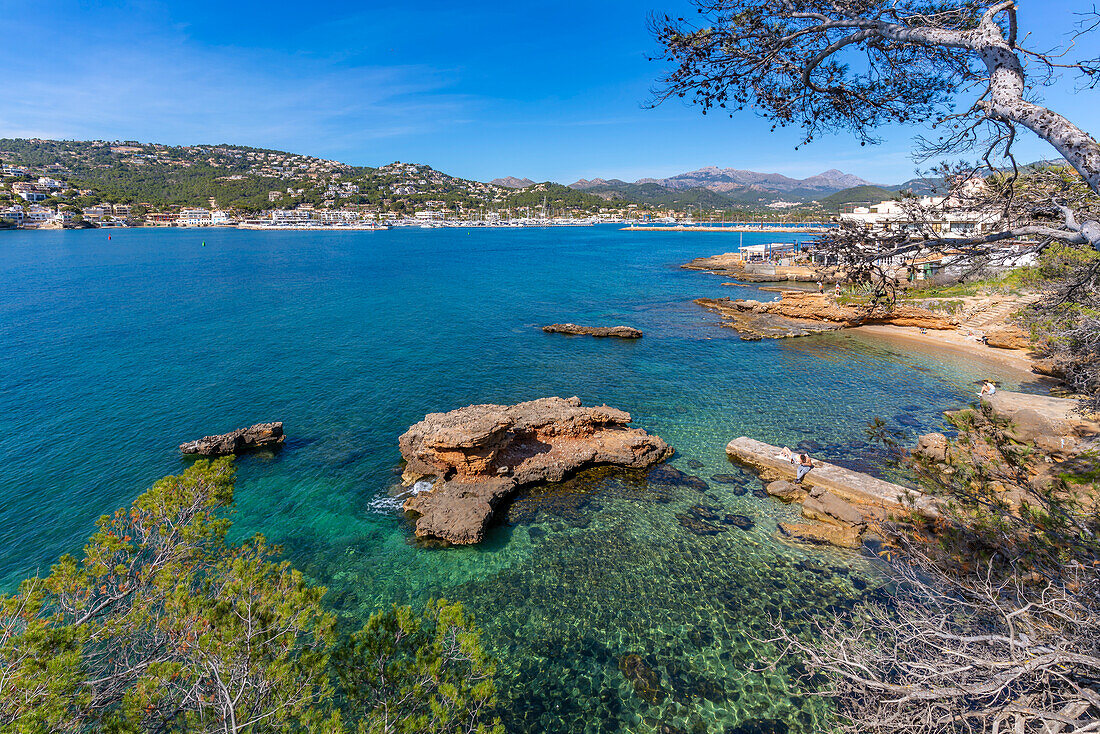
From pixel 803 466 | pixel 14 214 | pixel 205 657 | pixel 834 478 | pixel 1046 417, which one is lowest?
pixel 834 478

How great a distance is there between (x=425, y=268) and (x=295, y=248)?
47444 mm

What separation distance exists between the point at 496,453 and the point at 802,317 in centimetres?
3477

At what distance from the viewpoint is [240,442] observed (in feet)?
61.1

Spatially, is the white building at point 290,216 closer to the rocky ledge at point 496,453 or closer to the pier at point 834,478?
the rocky ledge at point 496,453

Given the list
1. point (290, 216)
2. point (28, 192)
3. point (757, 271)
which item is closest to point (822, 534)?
point (757, 271)

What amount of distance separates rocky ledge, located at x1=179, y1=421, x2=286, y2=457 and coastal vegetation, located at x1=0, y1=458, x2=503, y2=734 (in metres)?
13.2

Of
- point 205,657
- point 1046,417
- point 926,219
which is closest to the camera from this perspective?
point 926,219

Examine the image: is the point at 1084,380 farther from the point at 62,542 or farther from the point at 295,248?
the point at 295,248

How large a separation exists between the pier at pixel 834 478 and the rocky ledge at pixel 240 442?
59.6ft

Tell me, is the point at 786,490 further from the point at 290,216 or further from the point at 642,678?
the point at 290,216

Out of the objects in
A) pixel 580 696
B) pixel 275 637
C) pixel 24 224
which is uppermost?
pixel 24 224

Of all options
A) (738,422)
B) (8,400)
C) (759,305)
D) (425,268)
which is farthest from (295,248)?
(738,422)

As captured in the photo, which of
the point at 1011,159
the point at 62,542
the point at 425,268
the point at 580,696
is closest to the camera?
the point at 1011,159

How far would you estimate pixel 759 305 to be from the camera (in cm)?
4425
